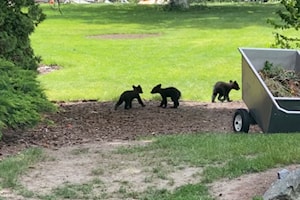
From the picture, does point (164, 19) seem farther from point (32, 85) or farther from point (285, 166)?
point (285, 166)

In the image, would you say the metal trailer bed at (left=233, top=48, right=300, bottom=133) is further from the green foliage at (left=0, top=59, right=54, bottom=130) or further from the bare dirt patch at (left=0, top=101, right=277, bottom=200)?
the green foliage at (left=0, top=59, right=54, bottom=130)

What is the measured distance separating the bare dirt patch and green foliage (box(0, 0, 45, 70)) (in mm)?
1145

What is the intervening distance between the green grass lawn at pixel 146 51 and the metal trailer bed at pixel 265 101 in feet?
11.0

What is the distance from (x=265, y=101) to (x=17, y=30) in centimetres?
466

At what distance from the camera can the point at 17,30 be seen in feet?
35.8

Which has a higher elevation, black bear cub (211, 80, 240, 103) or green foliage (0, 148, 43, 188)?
green foliage (0, 148, 43, 188)

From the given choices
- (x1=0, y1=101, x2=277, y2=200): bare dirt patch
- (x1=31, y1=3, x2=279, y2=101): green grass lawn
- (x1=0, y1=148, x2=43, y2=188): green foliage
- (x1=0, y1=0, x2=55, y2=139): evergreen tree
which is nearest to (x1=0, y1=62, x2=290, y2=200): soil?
(x1=0, y1=101, x2=277, y2=200): bare dirt patch

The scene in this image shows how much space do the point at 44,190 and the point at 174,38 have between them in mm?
19251

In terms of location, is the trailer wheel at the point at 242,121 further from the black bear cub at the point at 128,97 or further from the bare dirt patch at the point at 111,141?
the black bear cub at the point at 128,97

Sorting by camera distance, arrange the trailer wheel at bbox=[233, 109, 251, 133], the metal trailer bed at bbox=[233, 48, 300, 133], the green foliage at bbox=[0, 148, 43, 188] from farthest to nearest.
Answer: the trailer wheel at bbox=[233, 109, 251, 133], the metal trailer bed at bbox=[233, 48, 300, 133], the green foliage at bbox=[0, 148, 43, 188]

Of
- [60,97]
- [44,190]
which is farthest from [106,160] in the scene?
[60,97]

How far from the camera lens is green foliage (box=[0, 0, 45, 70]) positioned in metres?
10.5

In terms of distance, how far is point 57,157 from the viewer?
24.7 ft

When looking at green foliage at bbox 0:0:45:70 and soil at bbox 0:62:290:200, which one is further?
green foliage at bbox 0:0:45:70
